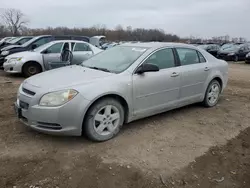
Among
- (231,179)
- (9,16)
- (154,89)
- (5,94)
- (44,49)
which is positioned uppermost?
(9,16)

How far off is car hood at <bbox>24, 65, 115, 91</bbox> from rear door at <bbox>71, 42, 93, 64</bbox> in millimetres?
5680

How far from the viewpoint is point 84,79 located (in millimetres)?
3709

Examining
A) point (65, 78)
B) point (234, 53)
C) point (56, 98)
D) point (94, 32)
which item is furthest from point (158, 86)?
point (94, 32)

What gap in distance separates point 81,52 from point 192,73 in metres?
6.10

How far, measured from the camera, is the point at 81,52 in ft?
33.0

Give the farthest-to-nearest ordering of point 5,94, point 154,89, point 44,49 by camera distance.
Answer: point 44,49
point 5,94
point 154,89

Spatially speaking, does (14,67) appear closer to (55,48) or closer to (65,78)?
(55,48)

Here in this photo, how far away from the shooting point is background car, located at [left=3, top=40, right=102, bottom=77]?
9.14 meters

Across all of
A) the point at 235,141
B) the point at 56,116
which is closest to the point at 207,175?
the point at 235,141

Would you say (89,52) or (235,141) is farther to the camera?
(89,52)

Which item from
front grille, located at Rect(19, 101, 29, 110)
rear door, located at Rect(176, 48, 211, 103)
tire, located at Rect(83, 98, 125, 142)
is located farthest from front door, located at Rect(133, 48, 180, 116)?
front grille, located at Rect(19, 101, 29, 110)

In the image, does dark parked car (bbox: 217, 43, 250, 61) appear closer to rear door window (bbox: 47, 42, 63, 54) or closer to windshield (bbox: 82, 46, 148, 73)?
rear door window (bbox: 47, 42, 63, 54)

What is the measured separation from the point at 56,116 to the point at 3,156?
2.78 feet

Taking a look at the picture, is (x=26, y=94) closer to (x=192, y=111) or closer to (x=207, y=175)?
(x=207, y=175)
